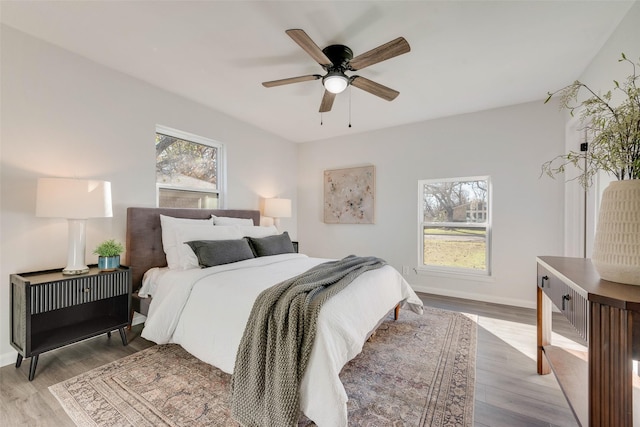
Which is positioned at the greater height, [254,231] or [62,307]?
[254,231]

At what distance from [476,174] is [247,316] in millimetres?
3507

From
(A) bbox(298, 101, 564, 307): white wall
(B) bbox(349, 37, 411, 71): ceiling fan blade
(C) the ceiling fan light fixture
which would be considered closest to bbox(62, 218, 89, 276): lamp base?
(C) the ceiling fan light fixture

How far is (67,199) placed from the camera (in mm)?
2041

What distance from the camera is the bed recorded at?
4.57 ft

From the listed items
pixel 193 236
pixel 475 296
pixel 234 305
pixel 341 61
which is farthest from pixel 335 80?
pixel 475 296

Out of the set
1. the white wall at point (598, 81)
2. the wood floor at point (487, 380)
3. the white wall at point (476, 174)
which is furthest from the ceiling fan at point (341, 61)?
the wood floor at point (487, 380)

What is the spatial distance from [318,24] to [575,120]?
2.92 metres

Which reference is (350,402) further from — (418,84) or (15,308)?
(418,84)

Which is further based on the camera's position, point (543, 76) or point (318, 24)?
point (543, 76)

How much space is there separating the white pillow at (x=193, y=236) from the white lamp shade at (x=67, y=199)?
69cm

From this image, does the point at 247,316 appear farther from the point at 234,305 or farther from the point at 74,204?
the point at 74,204

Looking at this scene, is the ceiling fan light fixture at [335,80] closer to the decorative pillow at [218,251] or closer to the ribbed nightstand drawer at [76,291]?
the decorative pillow at [218,251]

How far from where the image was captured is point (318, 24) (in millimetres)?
1987

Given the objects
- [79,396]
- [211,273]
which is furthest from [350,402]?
[79,396]
